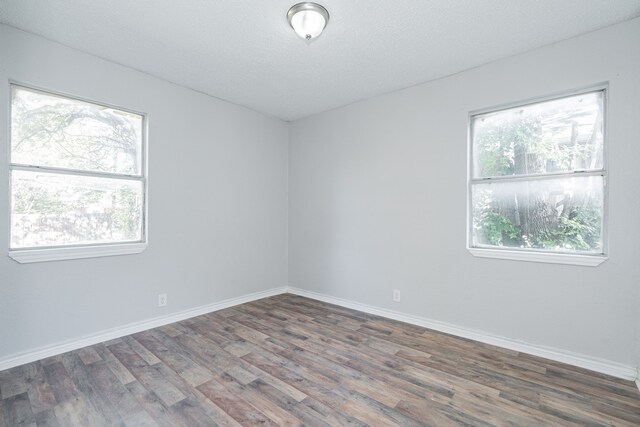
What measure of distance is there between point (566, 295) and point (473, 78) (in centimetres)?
217

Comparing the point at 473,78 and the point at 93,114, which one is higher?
the point at 473,78

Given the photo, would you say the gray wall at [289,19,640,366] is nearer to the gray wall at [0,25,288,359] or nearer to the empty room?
the empty room

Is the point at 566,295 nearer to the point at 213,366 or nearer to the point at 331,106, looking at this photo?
the point at 213,366

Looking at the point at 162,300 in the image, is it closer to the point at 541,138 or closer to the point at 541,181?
the point at 541,181

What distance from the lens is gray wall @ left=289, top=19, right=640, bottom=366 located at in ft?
7.36

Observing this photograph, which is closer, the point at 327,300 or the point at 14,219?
the point at 14,219

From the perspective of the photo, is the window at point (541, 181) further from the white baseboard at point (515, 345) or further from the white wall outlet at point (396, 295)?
the white wall outlet at point (396, 295)

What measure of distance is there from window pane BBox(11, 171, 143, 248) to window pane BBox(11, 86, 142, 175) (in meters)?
0.14

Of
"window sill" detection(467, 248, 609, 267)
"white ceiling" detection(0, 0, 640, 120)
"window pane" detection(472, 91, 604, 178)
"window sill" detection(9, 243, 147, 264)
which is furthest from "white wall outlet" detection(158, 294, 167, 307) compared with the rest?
"window pane" detection(472, 91, 604, 178)

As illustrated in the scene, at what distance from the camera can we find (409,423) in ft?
5.70

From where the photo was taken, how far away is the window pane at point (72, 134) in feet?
7.98

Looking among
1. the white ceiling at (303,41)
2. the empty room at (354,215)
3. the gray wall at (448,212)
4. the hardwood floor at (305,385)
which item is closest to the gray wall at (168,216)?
the empty room at (354,215)

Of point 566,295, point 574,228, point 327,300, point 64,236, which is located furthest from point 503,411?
point 64,236

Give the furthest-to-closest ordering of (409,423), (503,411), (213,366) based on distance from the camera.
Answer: (213,366)
(503,411)
(409,423)
